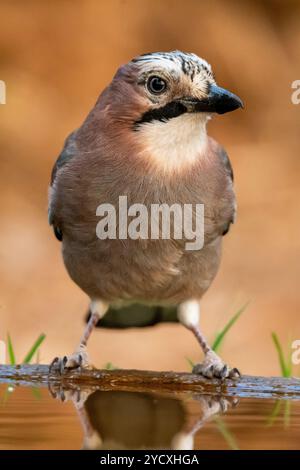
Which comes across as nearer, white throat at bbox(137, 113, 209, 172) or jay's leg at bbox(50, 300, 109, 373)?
white throat at bbox(137, 113, 209, 172)

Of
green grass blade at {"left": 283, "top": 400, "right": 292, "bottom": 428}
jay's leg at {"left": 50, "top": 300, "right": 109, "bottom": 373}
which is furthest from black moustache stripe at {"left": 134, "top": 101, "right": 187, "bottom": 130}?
green grass blade at {"left": 283, "top": 400, "right": 292, "bottom": 428}

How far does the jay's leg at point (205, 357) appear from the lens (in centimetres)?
411

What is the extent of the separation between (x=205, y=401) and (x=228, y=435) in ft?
2.00

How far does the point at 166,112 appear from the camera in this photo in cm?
401

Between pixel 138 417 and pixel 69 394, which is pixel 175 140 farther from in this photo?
pixel 138 417

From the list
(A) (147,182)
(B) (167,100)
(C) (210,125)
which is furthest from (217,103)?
(C) (210,125)

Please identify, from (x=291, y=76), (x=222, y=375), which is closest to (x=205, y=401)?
(x=222, y=375)

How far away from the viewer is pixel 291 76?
780 cm

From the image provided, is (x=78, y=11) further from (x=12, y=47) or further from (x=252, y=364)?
(x=252, y=364)

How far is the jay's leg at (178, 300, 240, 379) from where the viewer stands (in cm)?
411

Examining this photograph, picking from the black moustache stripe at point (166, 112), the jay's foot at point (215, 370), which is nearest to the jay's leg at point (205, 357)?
the jay's foot at point (215, 370)

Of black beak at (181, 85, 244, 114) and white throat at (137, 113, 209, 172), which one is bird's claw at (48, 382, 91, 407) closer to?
white throat at (137, 113, 209, 172)

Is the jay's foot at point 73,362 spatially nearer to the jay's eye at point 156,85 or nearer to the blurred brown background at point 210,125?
the jay's eye at point 156,85
